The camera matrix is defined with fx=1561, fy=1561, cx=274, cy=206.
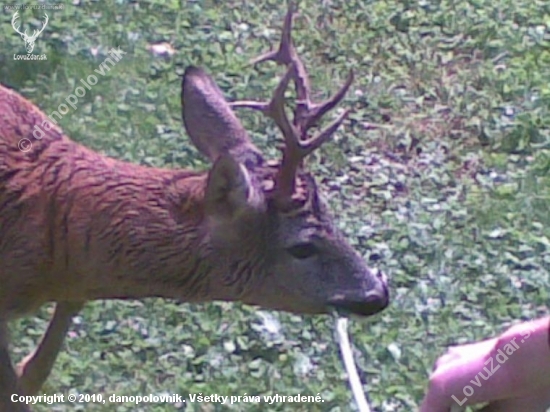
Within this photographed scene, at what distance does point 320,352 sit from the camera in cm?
628

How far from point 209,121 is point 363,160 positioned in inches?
108

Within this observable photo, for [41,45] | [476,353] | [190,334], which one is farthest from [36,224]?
[41,45]

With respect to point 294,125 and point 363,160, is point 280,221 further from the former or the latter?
point 363,160

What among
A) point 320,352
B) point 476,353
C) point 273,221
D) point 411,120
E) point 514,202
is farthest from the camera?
point 411,120

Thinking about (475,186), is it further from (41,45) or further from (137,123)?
(41,45)

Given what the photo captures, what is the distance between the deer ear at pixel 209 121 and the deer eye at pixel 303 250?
38cm

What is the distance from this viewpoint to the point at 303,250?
5.07 m

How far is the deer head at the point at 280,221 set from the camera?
4898mm

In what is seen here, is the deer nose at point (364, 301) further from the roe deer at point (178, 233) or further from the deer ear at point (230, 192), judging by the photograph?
the deer ear at point (230, 192)

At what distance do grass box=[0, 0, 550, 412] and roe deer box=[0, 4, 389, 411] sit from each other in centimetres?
95

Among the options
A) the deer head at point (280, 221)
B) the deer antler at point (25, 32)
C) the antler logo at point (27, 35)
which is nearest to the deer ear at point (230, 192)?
the deer head at point (280, 221)

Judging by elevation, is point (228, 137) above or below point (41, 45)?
above

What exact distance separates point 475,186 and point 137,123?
1.73 meters

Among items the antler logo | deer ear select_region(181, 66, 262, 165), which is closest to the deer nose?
deer ear select_region(181, 66, 262, 165)
